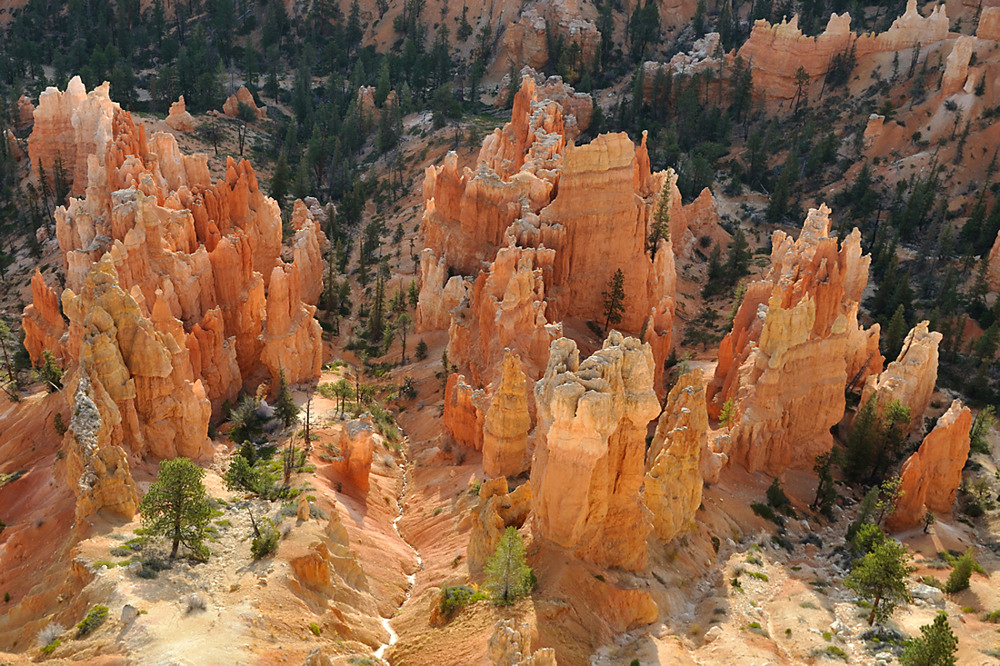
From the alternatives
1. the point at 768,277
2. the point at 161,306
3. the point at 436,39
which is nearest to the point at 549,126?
the point at 768,277

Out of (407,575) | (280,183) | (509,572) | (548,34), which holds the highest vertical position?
(548,34)

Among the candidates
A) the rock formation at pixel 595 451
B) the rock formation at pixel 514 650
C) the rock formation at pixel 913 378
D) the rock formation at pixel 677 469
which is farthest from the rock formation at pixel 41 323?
the rock formation at pixel 913 378

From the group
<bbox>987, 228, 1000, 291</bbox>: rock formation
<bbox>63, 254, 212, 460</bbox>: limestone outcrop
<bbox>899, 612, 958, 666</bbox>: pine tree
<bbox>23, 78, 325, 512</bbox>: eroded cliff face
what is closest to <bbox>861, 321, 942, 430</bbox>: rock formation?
<bbox>987, 228, 1000, 291</bbox>: rock formation

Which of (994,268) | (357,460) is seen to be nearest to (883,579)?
(357,460)

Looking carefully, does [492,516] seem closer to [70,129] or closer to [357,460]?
[357,460]

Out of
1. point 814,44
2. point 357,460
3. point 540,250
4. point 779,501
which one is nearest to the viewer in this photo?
point 357,460

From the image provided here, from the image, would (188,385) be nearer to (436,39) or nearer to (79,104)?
(79,104)

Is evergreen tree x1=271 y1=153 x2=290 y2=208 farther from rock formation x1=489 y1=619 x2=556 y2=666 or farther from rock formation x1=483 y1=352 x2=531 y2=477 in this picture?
rock formation x1=489 y1=619 x2=556 y2=666

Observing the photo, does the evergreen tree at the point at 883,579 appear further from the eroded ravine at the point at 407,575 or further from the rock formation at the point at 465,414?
the rock formation at the point at 465,414
